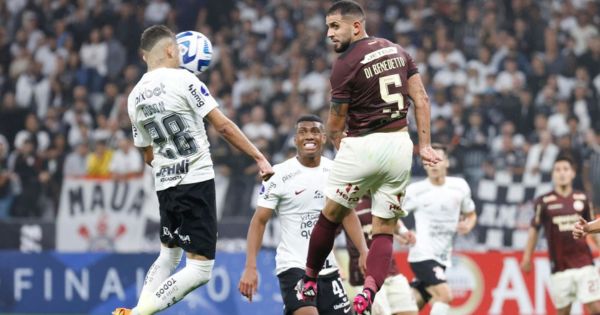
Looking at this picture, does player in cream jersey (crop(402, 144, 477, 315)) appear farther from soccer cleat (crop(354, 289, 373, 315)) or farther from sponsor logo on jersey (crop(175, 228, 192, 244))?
sponsor logo on jersey (crop(175, 228, 192, 244))

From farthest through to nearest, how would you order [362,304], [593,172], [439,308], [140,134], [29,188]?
[29,188], [593,172], [439,308], [140,134], [362,304]

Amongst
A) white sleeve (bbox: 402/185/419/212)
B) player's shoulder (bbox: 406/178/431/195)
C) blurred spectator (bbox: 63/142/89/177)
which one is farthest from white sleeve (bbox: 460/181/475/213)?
blurred spectator (bbox: 63/142/89/177)

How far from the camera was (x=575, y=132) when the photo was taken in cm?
1861

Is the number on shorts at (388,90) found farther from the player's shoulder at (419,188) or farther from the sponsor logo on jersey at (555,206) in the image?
the sponsor logo on jersey at (555,206)

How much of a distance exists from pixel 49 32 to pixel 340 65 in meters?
17.7

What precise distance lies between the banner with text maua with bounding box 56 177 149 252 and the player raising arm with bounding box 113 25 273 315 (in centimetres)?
916

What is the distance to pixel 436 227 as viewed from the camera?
13.1 meters

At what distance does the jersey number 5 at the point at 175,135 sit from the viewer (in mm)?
8797

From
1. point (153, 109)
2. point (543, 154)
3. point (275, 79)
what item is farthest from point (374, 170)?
point (275, 79)

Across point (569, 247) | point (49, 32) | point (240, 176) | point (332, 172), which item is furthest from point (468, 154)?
point (49, 32)

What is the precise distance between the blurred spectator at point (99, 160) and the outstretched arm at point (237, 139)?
11.3m

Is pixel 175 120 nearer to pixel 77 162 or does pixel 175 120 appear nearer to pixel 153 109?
pixel 153 109

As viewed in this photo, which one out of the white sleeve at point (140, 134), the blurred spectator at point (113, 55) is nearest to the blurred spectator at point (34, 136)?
the blurred spectator at point (113, 55)

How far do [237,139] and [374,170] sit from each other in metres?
1.06
